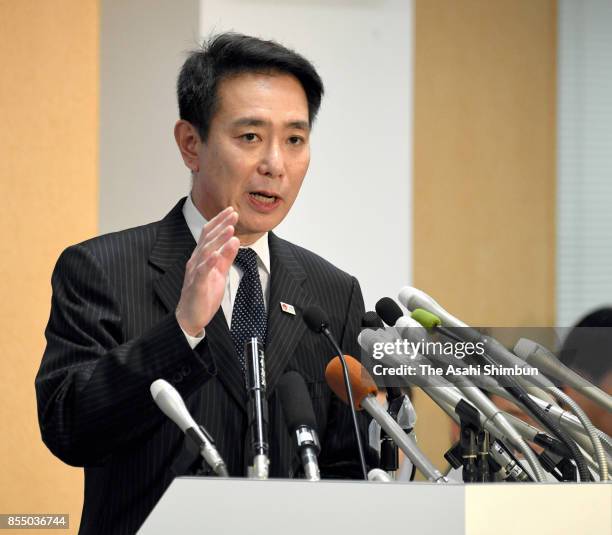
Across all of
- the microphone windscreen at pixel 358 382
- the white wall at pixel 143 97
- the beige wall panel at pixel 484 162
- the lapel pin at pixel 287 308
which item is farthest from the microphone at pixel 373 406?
the beige wall panel at pixel 484 162

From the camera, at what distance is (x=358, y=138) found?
146 inches

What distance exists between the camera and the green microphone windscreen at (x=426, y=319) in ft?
5.06

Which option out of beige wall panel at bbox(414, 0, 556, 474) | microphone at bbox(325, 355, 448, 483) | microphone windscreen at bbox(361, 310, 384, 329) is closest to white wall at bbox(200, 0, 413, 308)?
beige wall panel at bbox(414, 0, 556, 474)

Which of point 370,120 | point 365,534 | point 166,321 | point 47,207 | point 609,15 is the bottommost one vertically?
point 365,534

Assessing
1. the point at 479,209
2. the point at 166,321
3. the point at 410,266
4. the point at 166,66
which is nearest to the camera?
the point at 166,321

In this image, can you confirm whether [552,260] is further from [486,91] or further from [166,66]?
[166,66]

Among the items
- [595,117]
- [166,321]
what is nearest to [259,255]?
[166,321]

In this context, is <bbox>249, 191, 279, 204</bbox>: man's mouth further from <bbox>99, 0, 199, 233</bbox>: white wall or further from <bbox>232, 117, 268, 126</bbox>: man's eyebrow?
<bbox>99, 0, 199, 233</bbox>: white wall

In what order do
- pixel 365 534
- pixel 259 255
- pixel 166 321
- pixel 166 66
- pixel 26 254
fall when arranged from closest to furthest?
pixel 365 534 → pixel 166 321 → pixel 259 255 → pixel 26 254 → pixel 166 66

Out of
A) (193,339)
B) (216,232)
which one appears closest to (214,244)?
(216,232)

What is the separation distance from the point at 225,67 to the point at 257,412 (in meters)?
0.94

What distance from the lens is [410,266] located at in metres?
3.73

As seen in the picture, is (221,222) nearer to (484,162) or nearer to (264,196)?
A: (264,196)

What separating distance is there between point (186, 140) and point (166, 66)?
4.44 ft
